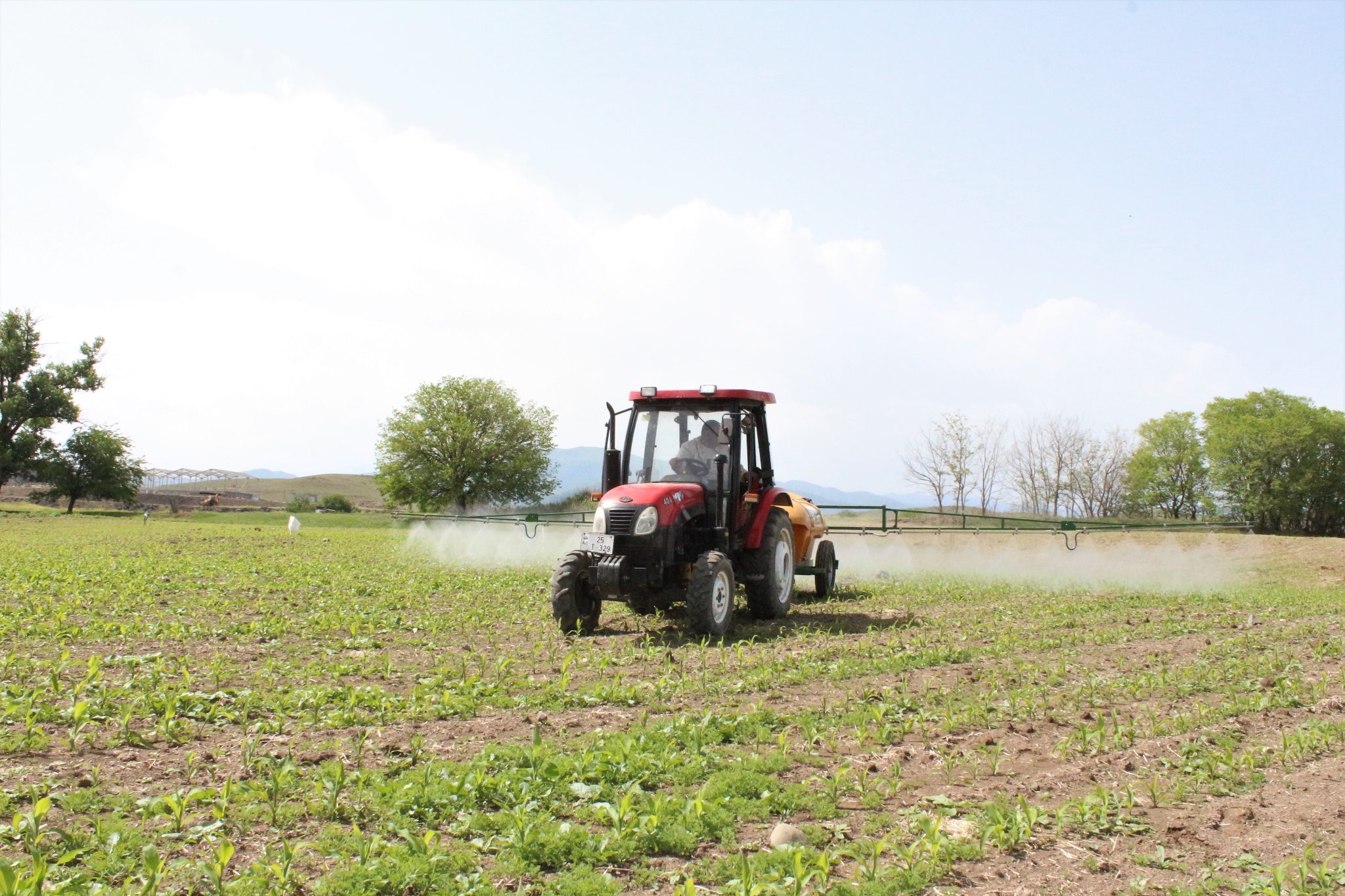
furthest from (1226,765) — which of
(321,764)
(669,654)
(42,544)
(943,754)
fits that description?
(42,544)

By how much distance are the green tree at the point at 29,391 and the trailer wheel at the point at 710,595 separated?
6042 centimetres

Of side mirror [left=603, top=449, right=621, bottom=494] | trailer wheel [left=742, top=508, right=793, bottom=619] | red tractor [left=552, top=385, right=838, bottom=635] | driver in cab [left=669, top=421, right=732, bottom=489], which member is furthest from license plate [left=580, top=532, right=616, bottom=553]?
trailer wheel [left=742, top=508, right=793, bottom=619]

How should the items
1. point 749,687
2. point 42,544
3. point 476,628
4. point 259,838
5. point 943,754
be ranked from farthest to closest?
1. point 42,544
2. point 476,628
3. point 749,687
4. point 943,754
5. point 259,838

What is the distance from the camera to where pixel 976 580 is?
1800 cm

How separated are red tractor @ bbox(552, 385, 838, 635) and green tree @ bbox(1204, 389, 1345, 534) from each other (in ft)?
154

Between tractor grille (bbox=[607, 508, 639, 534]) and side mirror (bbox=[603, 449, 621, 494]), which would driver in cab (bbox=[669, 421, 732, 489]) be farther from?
tractor grille (bbox=[607, 508, 639, 534])

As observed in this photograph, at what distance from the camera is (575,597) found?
10.3 metres

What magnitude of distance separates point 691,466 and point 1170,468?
57402 mm

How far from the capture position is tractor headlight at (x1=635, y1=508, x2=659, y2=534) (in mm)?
9945

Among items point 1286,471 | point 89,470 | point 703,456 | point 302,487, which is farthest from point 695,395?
point 302,487

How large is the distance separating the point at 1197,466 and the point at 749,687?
60.3 meters

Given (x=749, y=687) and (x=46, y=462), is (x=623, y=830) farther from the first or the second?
(x=46, y=462)

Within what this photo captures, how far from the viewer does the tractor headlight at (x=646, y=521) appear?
9.95m

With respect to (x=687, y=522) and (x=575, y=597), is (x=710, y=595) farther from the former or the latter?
(x=575, y=597)
